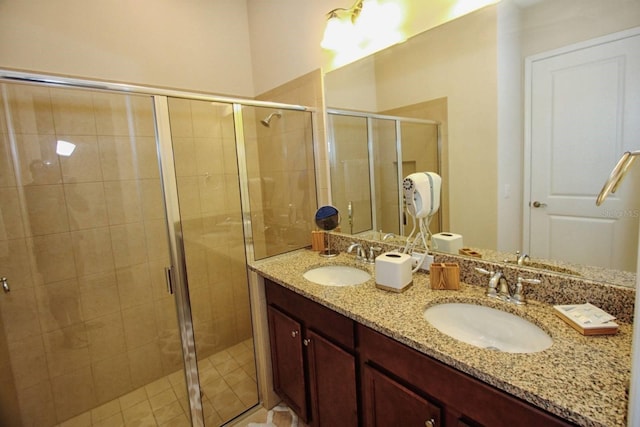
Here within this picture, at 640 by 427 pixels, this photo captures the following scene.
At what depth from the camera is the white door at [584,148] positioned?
954 mm

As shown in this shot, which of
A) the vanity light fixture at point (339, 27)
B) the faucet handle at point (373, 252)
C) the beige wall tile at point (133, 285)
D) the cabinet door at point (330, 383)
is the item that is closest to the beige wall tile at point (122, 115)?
the beige wall tile at point (133, 285)

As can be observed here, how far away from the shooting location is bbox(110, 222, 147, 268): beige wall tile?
1962 millimetres

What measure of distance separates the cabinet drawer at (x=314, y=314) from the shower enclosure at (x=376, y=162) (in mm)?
602

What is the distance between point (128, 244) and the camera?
200 cm

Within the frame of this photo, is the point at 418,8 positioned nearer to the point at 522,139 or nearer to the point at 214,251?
the point at 522,139

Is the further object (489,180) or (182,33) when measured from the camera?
(182,33)

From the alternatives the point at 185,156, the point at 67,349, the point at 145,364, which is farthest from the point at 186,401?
the point at 185,156

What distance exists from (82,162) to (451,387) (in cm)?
220

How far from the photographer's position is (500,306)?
3.55ft

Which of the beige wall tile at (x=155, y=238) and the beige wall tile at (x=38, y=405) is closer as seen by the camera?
the beige wall tile at (x=38, y=405)

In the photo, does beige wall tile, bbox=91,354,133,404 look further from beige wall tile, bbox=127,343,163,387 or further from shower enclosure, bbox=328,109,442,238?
shower enclosure, bbox=328,109,442,238

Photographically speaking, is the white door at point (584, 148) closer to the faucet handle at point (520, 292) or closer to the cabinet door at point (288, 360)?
the faucet handle at point (520, 292)

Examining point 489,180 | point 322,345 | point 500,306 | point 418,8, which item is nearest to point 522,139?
point 489,180

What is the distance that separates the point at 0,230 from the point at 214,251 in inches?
43.7
